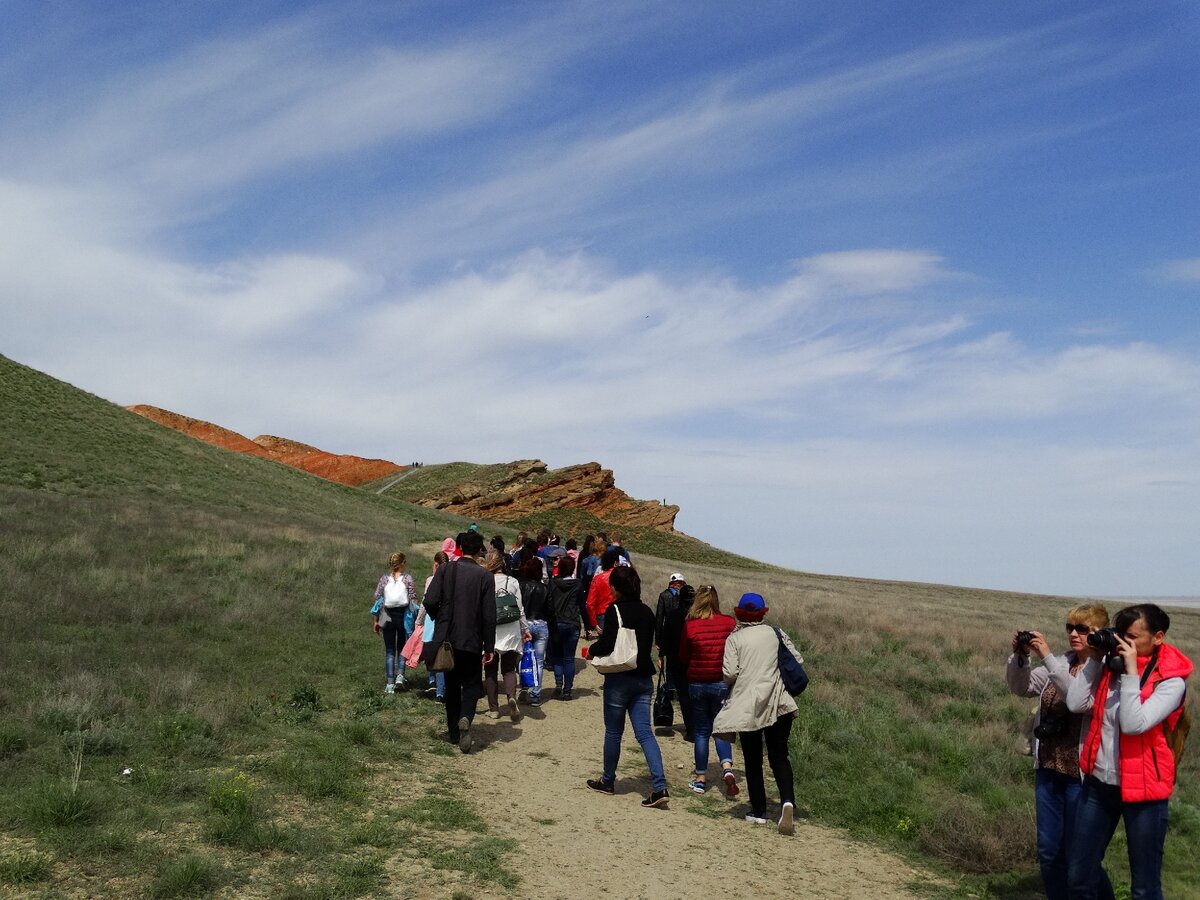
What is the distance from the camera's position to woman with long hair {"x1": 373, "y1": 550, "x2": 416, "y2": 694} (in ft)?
37.9

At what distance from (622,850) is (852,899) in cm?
178

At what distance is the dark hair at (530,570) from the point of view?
12602 mm

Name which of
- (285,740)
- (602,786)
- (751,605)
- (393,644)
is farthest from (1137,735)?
(393,644)

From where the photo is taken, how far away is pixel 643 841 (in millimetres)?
7508

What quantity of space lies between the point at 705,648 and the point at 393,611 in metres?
4.48

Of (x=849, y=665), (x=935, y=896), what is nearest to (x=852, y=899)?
(x=935, y=896)

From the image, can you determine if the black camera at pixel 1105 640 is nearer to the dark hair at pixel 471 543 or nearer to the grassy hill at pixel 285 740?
the grassy hill at pixel 285 740

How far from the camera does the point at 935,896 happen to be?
22.9ft

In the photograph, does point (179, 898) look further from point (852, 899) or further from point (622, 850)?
point (852, 899)

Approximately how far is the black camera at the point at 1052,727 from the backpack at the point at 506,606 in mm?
6236

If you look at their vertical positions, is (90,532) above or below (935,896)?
above

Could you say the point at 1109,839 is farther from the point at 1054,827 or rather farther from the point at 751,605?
the point at 751,605

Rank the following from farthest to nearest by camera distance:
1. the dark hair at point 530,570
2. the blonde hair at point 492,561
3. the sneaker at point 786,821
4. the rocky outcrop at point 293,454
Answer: the rocky outcrop at point 293,454, the dark hair at point 530,570, the blonde hair at point 492,561, the sneaker at point 786,821

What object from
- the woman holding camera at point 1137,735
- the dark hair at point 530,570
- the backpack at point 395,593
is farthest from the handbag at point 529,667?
the woman holding camera at point 1137,735
